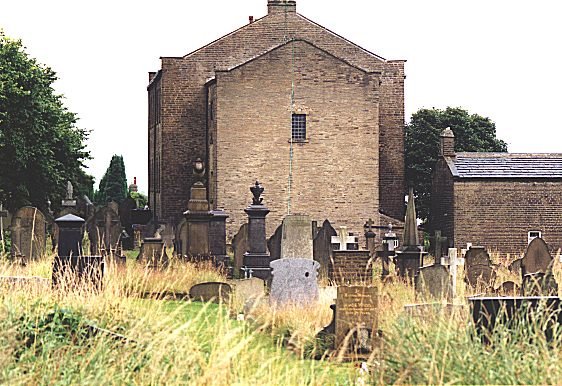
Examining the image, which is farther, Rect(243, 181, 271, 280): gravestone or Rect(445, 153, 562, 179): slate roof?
Rect(445, 153, 562, 179): slate roof

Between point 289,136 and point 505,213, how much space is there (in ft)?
28.9

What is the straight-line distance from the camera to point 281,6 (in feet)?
170

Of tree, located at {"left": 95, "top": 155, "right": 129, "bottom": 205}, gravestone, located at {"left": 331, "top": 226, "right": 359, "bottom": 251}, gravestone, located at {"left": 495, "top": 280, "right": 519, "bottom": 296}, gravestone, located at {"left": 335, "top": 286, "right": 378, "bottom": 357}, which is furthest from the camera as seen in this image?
tree, located at {"left": 95, "top": 155, "right": 129, "bottom": 205}

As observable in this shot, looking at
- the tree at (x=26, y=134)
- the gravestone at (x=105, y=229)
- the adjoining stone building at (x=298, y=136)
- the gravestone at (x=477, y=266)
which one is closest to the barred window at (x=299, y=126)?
the adjoining stone building at (x=298, y=136)

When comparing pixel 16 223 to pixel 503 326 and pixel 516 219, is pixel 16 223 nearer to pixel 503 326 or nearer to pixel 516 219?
pixel 503 326

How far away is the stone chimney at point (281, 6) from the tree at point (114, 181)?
3056 cm

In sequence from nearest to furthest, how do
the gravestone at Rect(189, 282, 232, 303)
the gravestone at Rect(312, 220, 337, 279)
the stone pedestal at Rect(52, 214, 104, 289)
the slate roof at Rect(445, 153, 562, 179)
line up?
the stone pedestal at Rect(52, 214, 104, 289) < the gravestone at Rect(189, 282, 232, 303) < the gravestone at Rect(312, 220, 337, 279) < the slate roof at Rect(445, 153, 562, 179)

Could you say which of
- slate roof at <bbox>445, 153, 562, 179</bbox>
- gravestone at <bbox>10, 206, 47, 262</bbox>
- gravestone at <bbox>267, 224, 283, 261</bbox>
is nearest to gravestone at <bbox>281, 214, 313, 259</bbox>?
gravestone at <bbox>267, 224, 283, 261</bbox>

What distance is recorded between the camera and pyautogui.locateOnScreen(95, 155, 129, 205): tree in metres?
79.6

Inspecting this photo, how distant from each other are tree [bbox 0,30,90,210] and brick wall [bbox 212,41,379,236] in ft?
30.5

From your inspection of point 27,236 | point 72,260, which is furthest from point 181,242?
point 72,260

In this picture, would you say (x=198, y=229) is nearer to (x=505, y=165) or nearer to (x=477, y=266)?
(x=477, y=266)

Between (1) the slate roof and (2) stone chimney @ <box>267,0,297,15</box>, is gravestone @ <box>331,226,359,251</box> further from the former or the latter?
(2) stone chimney @ <box>267,0,297,15</box>

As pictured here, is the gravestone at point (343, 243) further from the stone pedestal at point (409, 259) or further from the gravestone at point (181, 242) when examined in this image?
the gravestone at point (181, 242)
